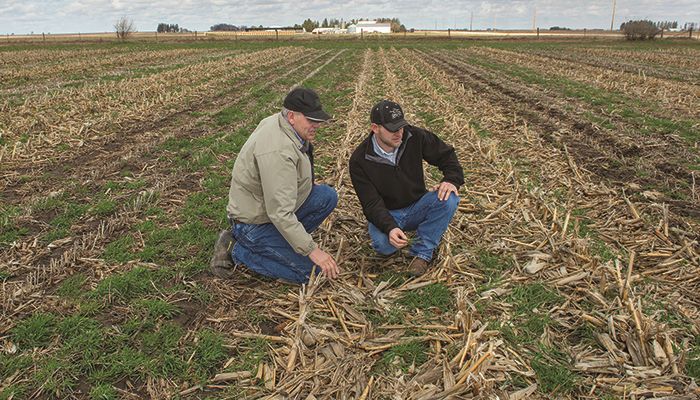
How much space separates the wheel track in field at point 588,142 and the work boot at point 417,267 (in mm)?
3888

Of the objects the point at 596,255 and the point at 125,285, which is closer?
the point at 125,285

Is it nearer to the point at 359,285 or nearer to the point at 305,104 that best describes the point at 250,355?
the point at 359,285

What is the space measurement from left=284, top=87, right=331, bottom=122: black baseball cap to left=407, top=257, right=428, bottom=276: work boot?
1824mm

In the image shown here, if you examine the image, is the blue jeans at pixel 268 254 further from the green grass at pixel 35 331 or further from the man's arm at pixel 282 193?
the green grass at pixel 35 331

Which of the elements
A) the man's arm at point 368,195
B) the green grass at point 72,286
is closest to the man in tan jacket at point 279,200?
the man's arm at point 368,195

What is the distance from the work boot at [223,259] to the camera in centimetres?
509

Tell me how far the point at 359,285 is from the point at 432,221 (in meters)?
1.05

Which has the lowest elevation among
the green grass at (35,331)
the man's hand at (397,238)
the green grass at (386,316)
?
the green grass at (386,316)

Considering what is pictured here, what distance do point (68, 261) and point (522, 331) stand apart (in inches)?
187

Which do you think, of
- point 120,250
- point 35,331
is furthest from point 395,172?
point 35,331

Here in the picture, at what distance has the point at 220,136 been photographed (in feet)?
36.2

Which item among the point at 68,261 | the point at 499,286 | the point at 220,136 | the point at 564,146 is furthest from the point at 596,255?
the point at 220,136

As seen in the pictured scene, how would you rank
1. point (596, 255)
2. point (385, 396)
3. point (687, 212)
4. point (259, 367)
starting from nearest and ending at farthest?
point (385, 396) < point (259, 367) < point (596, 255) < point (687, 212)

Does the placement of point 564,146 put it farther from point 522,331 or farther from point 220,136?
point 220,136
